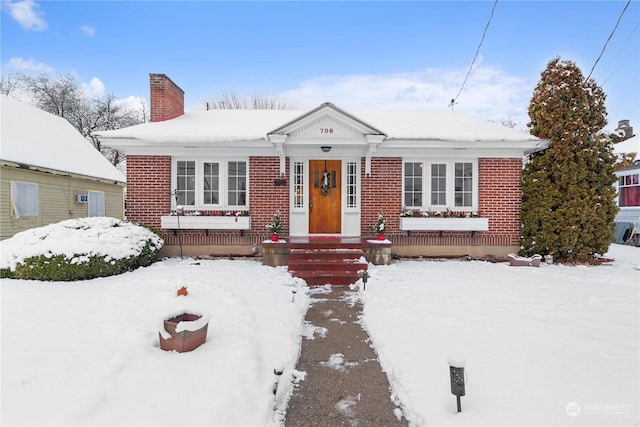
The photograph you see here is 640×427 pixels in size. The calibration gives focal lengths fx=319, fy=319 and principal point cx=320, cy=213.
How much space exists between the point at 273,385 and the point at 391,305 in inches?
111

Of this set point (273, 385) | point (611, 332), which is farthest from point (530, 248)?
point (273, 385)

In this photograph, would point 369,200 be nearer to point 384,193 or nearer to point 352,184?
point 384,193

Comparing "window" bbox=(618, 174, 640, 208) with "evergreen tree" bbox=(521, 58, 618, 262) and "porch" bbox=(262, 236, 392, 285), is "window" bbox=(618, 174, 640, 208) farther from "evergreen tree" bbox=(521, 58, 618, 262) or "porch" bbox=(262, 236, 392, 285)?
"porch" bbox=(262, 236, 392, 285)

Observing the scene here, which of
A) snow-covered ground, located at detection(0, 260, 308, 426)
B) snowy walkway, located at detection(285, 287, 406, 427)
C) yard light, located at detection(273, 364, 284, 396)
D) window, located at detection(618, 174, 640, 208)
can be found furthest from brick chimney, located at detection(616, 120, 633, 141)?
yard light, located at detection(273, 364, 284, 396)

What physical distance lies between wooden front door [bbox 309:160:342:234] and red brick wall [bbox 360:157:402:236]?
81 cm

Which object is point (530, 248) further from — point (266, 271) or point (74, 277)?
point (74, 277)

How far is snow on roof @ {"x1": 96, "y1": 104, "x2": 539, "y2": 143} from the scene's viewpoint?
8.79 meters

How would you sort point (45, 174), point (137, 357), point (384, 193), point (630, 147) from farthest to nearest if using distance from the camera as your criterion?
point (630, 147) < point (45, 174) < point (384, 193) < point (137, 357)

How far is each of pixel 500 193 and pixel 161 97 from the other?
35.9 ft

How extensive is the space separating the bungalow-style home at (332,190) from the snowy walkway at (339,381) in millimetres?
4587

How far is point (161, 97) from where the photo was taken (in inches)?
405

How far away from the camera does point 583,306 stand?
17.2ft

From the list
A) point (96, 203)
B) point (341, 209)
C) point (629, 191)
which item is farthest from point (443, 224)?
point (96, 203)

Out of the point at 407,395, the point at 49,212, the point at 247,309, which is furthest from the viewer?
the point at 49,212
